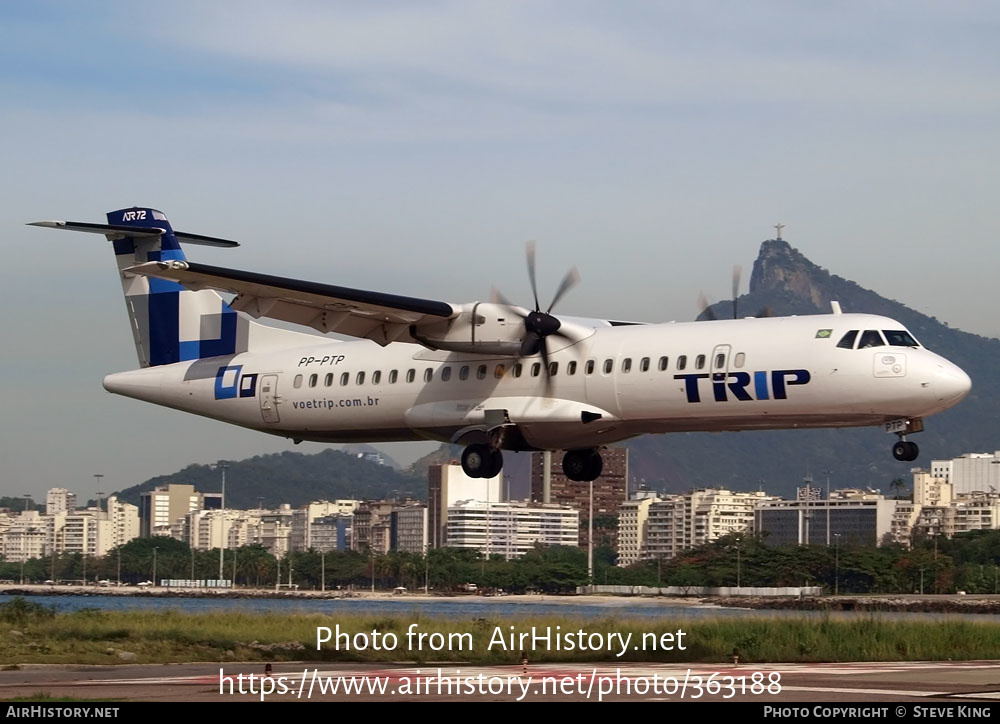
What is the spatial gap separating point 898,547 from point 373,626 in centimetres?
5268

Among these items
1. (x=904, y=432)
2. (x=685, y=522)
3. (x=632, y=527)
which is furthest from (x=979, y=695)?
(x=685, y=522)

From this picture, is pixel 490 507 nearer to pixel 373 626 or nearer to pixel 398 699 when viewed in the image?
pixel 373 626

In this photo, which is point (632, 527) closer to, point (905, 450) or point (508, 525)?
point (508, 525)

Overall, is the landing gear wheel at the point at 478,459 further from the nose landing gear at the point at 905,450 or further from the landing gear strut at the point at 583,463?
the nose landing gear at the point at 905,450

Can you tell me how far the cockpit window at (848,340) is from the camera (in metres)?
24.4

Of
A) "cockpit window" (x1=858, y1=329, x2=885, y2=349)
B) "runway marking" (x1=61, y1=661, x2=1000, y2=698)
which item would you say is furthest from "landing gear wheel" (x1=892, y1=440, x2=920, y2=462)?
"runway marking" (x1=61, y1=661, x2=1000, y2=698)

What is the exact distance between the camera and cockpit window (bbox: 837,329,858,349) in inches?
960

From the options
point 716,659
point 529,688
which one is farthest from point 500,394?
point 529,688

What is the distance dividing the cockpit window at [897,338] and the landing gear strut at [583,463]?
24.3 feet

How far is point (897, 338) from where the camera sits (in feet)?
80.5

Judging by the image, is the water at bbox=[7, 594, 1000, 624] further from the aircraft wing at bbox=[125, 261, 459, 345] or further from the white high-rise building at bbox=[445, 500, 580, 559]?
the white high-rise building at bbox=[445, 500, 580, 559]

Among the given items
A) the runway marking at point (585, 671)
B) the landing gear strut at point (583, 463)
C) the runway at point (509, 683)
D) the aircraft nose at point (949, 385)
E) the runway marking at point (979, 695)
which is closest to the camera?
the runway marking at point (979, 695)

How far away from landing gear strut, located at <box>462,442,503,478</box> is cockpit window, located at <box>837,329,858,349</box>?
670 centimetres

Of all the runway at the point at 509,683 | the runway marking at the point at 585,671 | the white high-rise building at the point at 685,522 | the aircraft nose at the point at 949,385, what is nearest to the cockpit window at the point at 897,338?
the aircraft nose at the point at 949,385
